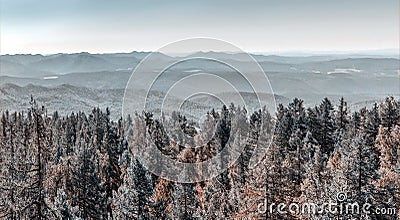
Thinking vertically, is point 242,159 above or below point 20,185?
below

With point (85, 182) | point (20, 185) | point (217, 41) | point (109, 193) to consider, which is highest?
point (217, 41)

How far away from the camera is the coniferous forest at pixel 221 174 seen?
2169 cm

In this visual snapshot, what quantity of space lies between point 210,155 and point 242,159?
4822 millimetres

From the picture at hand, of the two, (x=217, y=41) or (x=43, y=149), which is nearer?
(x=43, y=149)

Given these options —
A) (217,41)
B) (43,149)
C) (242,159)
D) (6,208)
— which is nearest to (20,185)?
(6,208)

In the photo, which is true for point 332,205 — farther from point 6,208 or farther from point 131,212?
point 6,208

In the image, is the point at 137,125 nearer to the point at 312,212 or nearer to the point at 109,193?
the point at 109,193

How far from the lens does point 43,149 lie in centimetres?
2194

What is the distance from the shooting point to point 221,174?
4312cm

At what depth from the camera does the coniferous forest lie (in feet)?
71.2

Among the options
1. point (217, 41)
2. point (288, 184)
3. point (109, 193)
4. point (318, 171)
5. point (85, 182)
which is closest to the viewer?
point (217, 41)

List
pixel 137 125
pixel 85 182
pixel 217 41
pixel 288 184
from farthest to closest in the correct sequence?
pixel 137 125
pixel 85 182
pixel 288 184
pixel 217 41

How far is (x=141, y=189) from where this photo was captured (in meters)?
27.9

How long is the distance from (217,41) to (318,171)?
1433cm
